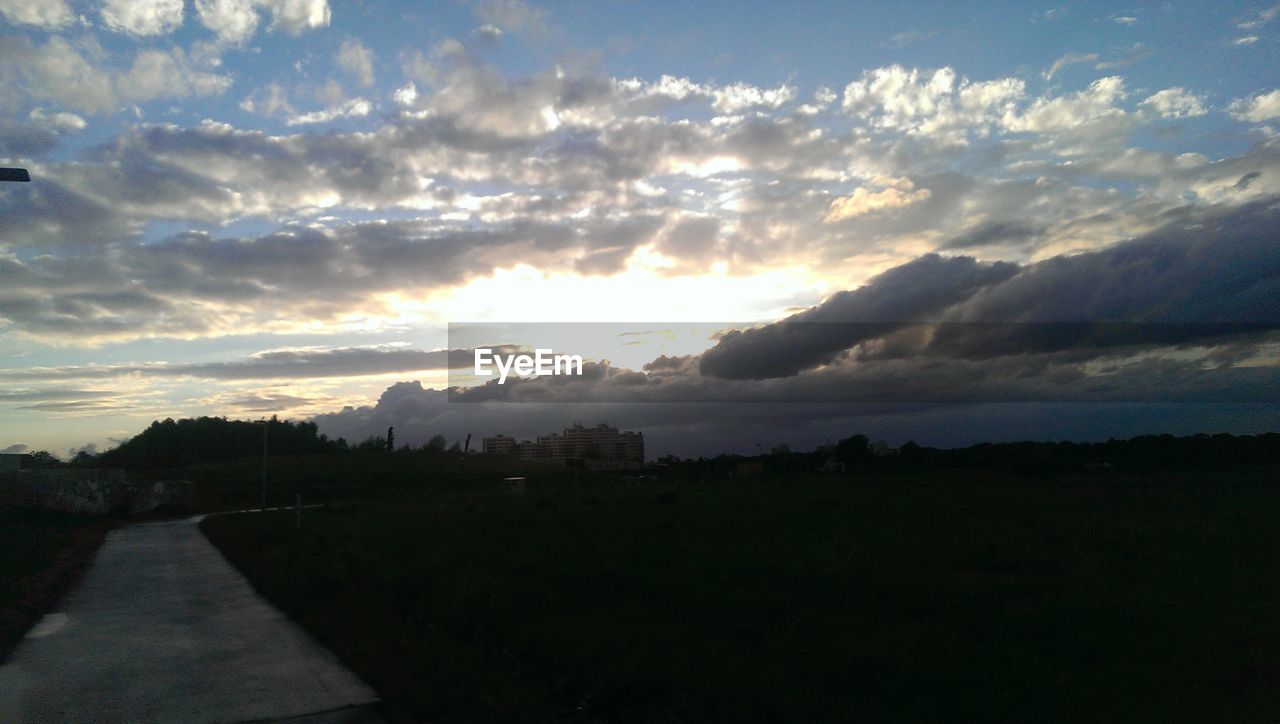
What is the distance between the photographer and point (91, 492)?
44.5m

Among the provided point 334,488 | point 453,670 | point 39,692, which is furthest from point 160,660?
point 334,488

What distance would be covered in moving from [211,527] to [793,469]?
49847mm

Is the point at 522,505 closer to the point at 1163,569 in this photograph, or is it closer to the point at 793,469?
the point at 1163,569

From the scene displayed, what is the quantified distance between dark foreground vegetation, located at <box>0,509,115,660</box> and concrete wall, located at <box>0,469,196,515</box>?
178 centimetres

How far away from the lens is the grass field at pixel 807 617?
23.9ft

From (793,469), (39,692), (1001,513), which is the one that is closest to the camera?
(39,692)

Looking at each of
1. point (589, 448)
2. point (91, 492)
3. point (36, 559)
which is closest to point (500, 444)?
point (589, 448)

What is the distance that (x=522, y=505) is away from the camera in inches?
1321

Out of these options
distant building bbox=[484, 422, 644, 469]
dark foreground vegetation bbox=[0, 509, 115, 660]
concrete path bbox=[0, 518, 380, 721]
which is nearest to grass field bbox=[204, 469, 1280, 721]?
concrete path bbox=[0, 518, 380, 721]

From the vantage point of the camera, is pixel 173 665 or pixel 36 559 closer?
pixel 173 665

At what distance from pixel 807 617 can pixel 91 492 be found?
150 feet

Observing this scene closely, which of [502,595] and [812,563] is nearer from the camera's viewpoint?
[502,595]

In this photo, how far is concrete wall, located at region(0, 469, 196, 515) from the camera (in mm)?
41875

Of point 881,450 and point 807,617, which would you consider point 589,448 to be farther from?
point 807,617
